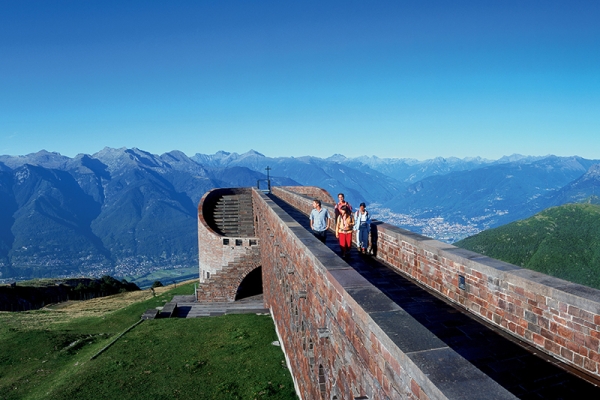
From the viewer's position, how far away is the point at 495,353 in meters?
5.46

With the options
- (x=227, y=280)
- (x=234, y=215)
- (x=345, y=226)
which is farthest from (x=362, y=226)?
(x=234, y=215)

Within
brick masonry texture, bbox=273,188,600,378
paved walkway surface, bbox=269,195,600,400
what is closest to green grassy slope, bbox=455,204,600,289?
brick masonry texture, bbox=273,188,600,378

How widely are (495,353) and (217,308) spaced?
1713 cm

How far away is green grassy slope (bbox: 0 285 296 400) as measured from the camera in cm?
1105

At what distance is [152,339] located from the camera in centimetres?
1519

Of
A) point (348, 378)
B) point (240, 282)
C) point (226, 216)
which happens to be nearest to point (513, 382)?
point (348, 378)

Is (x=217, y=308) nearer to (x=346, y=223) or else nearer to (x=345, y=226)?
(x=345, y=226)

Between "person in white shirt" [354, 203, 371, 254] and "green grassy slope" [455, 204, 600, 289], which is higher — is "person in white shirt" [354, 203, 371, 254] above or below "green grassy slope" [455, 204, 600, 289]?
above

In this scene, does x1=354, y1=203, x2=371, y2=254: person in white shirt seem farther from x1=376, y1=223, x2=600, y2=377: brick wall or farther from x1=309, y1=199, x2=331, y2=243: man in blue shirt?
x1=376, y1=223, x2=600, y2=377: brick wall

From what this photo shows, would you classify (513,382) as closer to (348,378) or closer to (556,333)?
(556,333)

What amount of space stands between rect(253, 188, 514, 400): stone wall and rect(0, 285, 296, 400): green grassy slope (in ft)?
13.5

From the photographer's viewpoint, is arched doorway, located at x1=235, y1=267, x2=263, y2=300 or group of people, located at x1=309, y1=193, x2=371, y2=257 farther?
arched doorway, located at x1=235, y1=267, x2=263, y2=300

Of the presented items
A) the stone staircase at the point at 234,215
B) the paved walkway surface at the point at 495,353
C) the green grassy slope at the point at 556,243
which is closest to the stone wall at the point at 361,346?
the paved walkway surface at the point at 495,353

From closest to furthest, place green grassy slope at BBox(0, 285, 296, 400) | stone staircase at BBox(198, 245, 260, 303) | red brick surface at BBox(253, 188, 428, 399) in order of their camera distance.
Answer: red brick surface at BBox(253, 188, 428, 399) → green grassy slope at BBox(0, 285, 296, 400) → stone staircase at BBox(198, 245, 260, 303)
